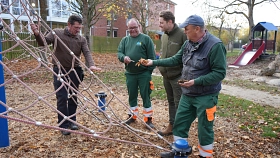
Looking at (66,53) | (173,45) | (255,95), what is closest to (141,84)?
(173,45)

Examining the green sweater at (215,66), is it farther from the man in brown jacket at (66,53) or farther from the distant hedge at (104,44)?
Answer: the distant hedge at (104,44)

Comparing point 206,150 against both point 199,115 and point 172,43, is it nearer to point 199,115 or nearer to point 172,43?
point 199,115

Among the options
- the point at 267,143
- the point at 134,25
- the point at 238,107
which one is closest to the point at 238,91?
the point at 238,107

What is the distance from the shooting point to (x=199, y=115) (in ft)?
8.58

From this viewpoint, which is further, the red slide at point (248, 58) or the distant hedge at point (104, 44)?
the distant hedge at point (104, 44)

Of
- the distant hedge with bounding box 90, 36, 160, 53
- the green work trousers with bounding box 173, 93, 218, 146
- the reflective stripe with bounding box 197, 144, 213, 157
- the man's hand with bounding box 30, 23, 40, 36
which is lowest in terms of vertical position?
the reflective stripe with bounding box 197, 144, 213, 157

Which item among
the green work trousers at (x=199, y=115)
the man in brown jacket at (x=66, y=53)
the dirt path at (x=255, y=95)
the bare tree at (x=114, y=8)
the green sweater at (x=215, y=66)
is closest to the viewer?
the green sweater at (x=215, y=66)

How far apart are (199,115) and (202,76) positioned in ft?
1.40

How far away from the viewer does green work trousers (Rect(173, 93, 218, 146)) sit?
8.51ft

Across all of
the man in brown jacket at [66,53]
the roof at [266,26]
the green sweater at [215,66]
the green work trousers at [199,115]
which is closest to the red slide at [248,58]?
the roof at [266,26]

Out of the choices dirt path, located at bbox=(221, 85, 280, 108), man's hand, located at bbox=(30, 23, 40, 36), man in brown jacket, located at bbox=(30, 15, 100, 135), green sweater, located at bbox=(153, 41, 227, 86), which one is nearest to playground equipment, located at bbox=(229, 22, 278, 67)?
dirt path, located at bbox=(221, 85, 280, 108)

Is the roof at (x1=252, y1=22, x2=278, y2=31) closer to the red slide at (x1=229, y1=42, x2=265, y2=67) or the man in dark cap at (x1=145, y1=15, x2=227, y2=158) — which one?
the red slide at (x1=229, y1=42, x2=265, y2=67)

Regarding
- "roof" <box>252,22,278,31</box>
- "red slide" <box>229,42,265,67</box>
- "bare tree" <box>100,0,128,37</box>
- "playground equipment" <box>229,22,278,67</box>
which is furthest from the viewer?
"roof" <box>252,22,278,31</box>

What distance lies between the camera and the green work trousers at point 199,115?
2594 mm
